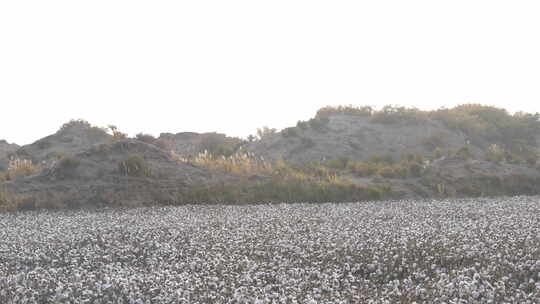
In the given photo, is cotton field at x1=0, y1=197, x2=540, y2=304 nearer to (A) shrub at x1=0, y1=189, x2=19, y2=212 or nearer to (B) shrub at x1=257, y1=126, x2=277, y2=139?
(A) shrub at x1=0, y1=189, x2=19, y2=212

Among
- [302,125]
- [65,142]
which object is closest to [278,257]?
[65,142]

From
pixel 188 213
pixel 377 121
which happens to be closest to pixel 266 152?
pixel 377 121

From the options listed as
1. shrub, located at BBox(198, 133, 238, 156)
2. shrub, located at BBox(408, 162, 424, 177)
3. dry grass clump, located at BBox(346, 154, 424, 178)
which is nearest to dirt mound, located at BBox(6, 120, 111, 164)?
shrub, located at BBox(198, 133, 238, 156)

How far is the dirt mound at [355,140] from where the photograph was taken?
3098cm

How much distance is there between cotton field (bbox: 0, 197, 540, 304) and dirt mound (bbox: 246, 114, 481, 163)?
16.1 m

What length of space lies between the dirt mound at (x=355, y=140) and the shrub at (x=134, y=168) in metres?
11.4

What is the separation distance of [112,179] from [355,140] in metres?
16.9

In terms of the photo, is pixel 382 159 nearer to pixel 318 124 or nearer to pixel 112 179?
pixel 318 124

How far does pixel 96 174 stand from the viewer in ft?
64.7

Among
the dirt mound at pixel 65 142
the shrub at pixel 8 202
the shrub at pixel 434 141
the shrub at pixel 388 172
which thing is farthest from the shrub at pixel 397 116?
the shrub at pixel 8 202

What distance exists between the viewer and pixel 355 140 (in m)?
32.8

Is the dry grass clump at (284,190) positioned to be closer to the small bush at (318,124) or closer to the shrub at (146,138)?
the shrub at (146,138)

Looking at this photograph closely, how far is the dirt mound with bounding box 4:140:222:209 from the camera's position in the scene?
17.9 metres

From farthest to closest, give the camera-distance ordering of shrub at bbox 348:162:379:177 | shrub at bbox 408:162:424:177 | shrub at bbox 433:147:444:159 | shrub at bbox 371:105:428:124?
shrub at bbox 371:105:428:124
shrub at bbox 433:147:444:159
shrub at bbox 348:162:379:177
shrub at bbox 408:162:424:177
